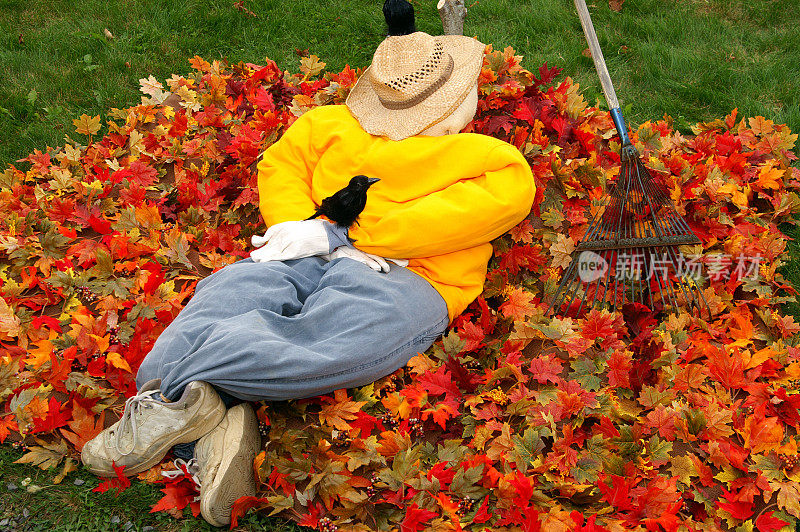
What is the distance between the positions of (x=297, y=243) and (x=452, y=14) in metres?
1.72

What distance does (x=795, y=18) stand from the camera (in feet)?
16.5

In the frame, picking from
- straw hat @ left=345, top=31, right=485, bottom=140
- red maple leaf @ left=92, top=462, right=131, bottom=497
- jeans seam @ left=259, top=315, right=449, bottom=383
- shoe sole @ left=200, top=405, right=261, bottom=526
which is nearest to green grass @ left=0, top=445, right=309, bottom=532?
red maple leaf @ left=92, top=462, right=131, bottom=497

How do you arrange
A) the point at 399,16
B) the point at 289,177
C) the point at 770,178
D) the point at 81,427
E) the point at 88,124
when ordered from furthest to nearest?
the point at 88,124
the point at 770,178
the point at 289,177
the point at 399,16
the point at 81,427

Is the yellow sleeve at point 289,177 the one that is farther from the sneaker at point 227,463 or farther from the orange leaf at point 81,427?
the orange leaf at point 81,427

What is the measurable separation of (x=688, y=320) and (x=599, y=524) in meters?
1.13

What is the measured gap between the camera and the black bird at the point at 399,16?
2.94 metres

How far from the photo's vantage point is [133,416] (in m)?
2.33

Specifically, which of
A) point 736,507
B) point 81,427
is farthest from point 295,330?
point 736,507

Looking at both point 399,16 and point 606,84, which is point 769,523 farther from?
point 399,16

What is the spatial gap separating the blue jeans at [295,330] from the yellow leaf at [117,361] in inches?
11.6

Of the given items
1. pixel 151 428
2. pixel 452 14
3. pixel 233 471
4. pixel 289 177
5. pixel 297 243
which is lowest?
pixel 233 471

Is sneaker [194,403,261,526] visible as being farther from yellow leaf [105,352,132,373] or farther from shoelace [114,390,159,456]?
yellow leaf [105,352,132,373]

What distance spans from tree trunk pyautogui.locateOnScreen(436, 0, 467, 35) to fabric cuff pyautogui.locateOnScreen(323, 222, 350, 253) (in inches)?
58.1

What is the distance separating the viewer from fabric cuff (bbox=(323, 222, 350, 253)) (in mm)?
2869
